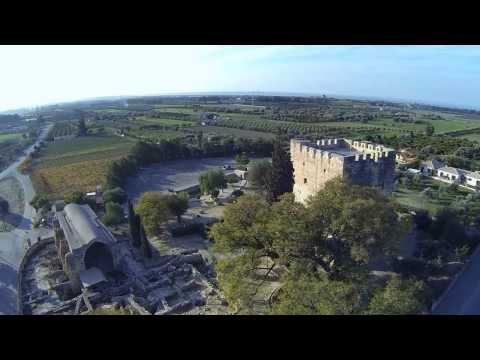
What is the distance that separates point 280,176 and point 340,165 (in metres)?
12.3

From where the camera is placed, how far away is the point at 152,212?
27781 mm

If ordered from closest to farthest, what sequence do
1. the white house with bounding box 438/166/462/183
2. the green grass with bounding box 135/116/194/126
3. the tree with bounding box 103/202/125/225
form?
the tree with bounding box 103/202/125/225 → the white house with bounding box 438/166/462/183 → the green grass with bounding box 135/116/194/126

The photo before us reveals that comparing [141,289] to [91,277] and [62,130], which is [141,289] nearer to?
[91,277]

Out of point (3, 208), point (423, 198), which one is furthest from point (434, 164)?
point (3, 208)

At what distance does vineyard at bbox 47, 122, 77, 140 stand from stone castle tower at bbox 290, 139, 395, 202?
7332 cm

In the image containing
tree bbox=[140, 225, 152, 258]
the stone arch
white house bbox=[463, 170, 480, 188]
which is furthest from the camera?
white house bbox=[463, 170, 480, 188]

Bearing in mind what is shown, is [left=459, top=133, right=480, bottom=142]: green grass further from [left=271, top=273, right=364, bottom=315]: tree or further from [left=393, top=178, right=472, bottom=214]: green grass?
[left=271, top=273, right=364, bottom=315]: tree

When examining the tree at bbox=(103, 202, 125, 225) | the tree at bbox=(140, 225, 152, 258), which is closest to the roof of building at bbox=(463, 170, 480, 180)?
the tree at bbox=(140, 225, 152, 258)

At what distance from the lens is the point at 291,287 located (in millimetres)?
13453

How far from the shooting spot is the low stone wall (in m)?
20.5

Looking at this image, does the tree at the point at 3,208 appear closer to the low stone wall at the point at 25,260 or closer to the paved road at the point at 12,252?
the paved road at the point at 12,252
